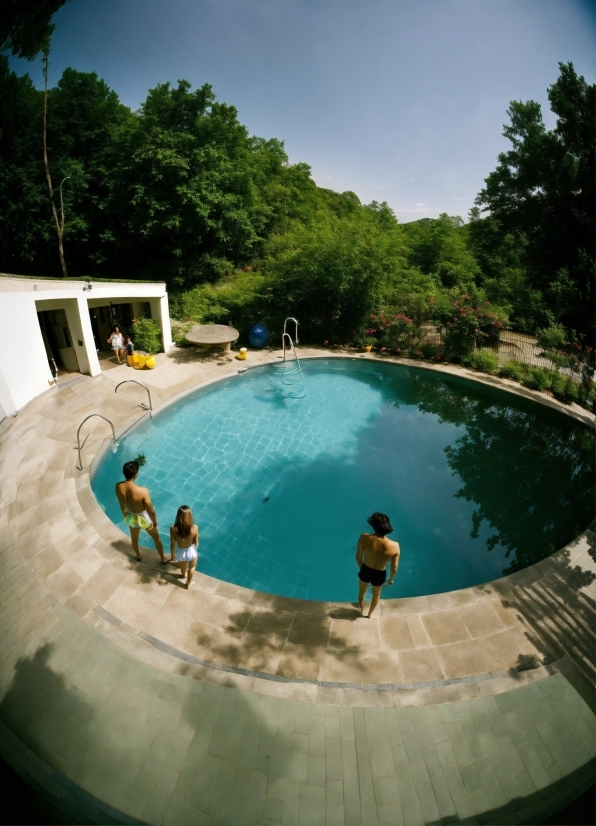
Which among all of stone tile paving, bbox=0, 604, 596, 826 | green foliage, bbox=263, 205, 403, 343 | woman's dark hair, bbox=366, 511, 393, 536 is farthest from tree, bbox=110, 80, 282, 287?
stone tile paving, bbox=0, 604, 596, 826

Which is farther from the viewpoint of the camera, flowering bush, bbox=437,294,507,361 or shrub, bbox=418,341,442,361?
shrub, bbox=418,341,442,361

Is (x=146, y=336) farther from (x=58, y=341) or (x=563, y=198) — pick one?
(x=563, y=198)

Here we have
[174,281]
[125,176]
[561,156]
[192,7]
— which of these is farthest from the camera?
[174,281]

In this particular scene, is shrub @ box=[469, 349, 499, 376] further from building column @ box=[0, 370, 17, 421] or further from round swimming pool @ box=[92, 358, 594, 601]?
building column @ box=[0, 370, 17, 421]

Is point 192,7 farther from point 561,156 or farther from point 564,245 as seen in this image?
point 564,245

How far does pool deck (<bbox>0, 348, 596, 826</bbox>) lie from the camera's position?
3.19 metres

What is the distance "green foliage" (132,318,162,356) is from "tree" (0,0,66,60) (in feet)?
31.7

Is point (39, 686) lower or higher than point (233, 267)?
lower

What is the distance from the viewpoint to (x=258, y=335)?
1488 cm

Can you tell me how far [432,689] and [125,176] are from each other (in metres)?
26.1

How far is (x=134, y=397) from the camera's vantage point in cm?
1052

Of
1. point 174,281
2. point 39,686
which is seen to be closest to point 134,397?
point 39,686

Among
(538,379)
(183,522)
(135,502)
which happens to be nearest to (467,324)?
(538,379)

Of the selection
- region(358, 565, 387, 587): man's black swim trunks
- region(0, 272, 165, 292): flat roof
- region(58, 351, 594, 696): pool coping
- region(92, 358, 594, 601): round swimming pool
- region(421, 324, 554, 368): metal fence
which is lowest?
region(92, 358, 594, 601): round swimming pool
